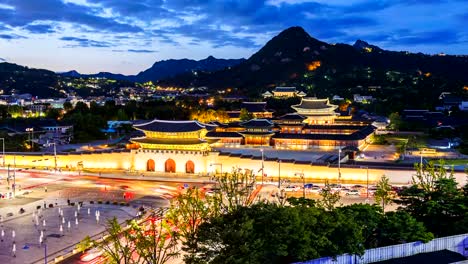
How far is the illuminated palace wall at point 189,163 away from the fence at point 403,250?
22.7 m

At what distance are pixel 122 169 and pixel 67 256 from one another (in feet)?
102

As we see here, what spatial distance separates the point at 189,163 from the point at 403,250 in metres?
35.8

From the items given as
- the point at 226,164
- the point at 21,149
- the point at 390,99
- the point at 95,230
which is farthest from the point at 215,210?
the point at 390,99

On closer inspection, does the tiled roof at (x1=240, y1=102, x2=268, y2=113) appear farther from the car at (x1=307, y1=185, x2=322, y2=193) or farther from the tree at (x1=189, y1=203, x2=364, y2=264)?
the tree at (x1=189, y1=203, x2=364, y2=264)

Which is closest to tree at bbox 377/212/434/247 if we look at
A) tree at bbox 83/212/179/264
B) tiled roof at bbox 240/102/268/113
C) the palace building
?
tree at bbox 83/212/179/264

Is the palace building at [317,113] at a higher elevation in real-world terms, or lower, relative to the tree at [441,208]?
higher

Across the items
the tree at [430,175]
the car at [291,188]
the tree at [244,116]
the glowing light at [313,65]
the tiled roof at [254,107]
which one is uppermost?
the glowing light at [313,65]

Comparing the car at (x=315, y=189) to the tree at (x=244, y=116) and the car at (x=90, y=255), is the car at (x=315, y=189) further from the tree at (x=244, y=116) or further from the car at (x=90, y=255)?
the tree at (x=244, y=116)

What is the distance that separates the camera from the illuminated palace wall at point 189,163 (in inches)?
1889

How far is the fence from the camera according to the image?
70.7 ft

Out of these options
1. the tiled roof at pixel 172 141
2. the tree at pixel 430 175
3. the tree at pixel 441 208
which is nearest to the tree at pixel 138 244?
the tree at pixel 441 208

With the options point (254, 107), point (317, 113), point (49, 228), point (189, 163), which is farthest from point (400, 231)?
point (254, 107)

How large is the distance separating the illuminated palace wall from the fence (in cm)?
2270

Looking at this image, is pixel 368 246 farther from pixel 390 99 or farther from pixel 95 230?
pixel 390 99
